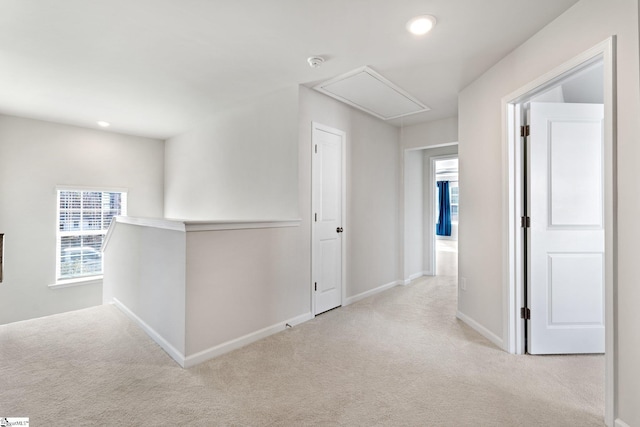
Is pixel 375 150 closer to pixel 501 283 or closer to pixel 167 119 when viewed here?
pixel 501 283

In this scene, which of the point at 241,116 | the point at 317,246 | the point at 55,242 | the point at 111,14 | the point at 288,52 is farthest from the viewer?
the point at 55,242

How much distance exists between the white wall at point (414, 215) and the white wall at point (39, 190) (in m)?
4.86

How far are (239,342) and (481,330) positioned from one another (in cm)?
220

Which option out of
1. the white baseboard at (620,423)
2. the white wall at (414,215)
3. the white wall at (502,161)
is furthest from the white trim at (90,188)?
the white baseboard at (620,423)

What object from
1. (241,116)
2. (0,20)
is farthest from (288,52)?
(0,20)

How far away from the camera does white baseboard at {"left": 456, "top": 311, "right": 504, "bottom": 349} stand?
2525 millimetres

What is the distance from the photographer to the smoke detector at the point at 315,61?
2484 mm

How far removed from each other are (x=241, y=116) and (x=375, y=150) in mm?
1857

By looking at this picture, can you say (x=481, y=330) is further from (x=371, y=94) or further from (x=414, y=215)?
(x=371, y=94)

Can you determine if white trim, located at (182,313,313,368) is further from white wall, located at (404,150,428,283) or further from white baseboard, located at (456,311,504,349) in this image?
white wall, located at (404,150,428,283)

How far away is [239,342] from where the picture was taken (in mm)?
2543

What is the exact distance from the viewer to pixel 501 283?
8.29 feet

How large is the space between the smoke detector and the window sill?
4.92 m

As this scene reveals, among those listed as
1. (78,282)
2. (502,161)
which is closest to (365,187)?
(502,161)
